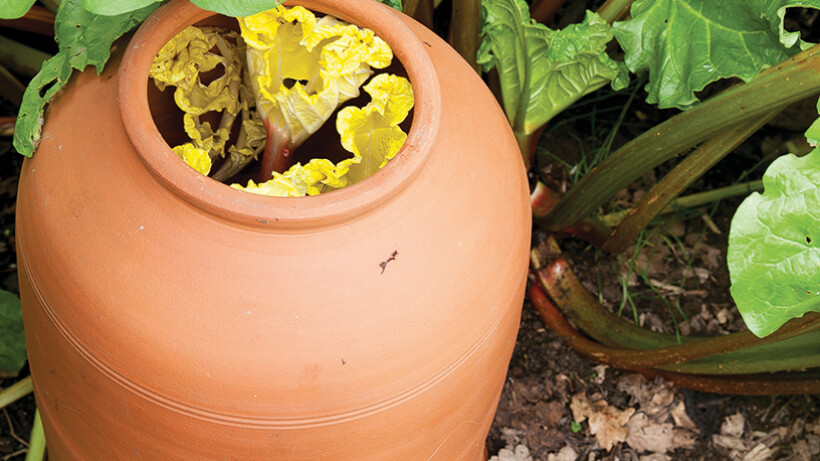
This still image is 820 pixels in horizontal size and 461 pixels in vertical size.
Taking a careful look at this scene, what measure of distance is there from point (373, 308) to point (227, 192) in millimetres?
205

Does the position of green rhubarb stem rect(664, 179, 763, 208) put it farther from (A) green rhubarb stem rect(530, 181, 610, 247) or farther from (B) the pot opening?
(B) the pot opening

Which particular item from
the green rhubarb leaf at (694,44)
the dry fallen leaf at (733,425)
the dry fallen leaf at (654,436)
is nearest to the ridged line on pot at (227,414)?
the green rhubarb leaf at (694,44)

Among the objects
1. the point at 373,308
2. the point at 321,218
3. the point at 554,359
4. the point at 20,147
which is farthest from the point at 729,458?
the point at 20,147

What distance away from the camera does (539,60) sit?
1.43 metres

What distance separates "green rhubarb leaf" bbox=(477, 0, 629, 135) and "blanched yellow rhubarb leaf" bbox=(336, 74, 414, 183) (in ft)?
1.19

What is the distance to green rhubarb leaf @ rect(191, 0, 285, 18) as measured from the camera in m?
0.86

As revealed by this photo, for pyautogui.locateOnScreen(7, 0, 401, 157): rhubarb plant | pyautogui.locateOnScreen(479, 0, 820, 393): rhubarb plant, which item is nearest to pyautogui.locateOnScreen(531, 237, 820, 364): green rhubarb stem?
pyautogui.locateOnScreen(479, 0, 820, 393): rhubarb plant

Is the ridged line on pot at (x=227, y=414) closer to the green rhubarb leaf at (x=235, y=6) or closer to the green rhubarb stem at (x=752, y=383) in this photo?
the green rhubarb leaf at (x=235, y=6)

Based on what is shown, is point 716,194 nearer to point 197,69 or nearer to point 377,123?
point 377,123

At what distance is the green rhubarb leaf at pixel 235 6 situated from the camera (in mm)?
861

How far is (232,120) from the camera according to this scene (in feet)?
4.16

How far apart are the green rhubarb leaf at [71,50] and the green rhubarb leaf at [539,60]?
631mm

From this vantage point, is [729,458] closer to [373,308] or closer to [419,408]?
[419,408]

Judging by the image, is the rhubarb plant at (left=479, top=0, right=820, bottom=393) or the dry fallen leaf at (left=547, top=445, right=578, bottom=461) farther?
the dry fallen leaf at (left=547, top=445, right=578, bottom=461)
